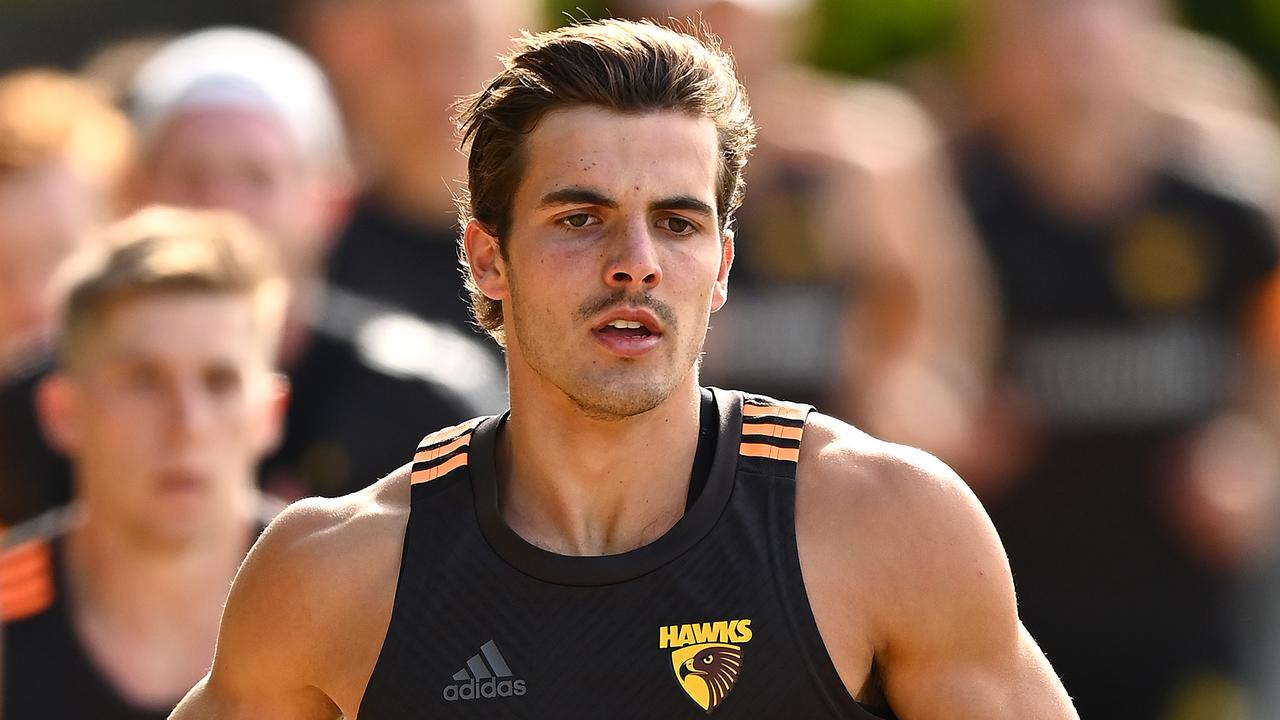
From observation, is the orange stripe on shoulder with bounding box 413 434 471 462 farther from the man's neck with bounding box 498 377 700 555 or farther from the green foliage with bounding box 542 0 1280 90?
the green foliage with bounding box 542 0 1280 90

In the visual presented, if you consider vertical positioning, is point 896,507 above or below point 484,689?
above

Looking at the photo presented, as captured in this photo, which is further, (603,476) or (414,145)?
(414,145)

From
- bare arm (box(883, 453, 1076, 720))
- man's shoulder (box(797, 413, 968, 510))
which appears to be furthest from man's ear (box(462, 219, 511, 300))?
bare arm (box(883, 453, 1076, 720))

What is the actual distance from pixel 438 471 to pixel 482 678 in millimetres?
492

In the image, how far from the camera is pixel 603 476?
506 centimetres

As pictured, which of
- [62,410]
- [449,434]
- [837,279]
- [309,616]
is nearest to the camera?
[309,616]

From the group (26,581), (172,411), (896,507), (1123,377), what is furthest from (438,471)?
(1123,377)

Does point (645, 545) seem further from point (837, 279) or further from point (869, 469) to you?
point (837, 279)

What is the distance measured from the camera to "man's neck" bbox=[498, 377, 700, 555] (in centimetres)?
501

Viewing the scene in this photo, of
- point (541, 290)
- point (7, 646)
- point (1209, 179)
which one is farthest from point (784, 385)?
point (541, 290)

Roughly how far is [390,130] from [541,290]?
4.34m

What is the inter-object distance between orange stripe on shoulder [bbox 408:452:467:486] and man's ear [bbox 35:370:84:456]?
221 cm

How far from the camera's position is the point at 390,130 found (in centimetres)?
916

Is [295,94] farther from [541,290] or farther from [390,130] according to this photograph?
[541,290]
